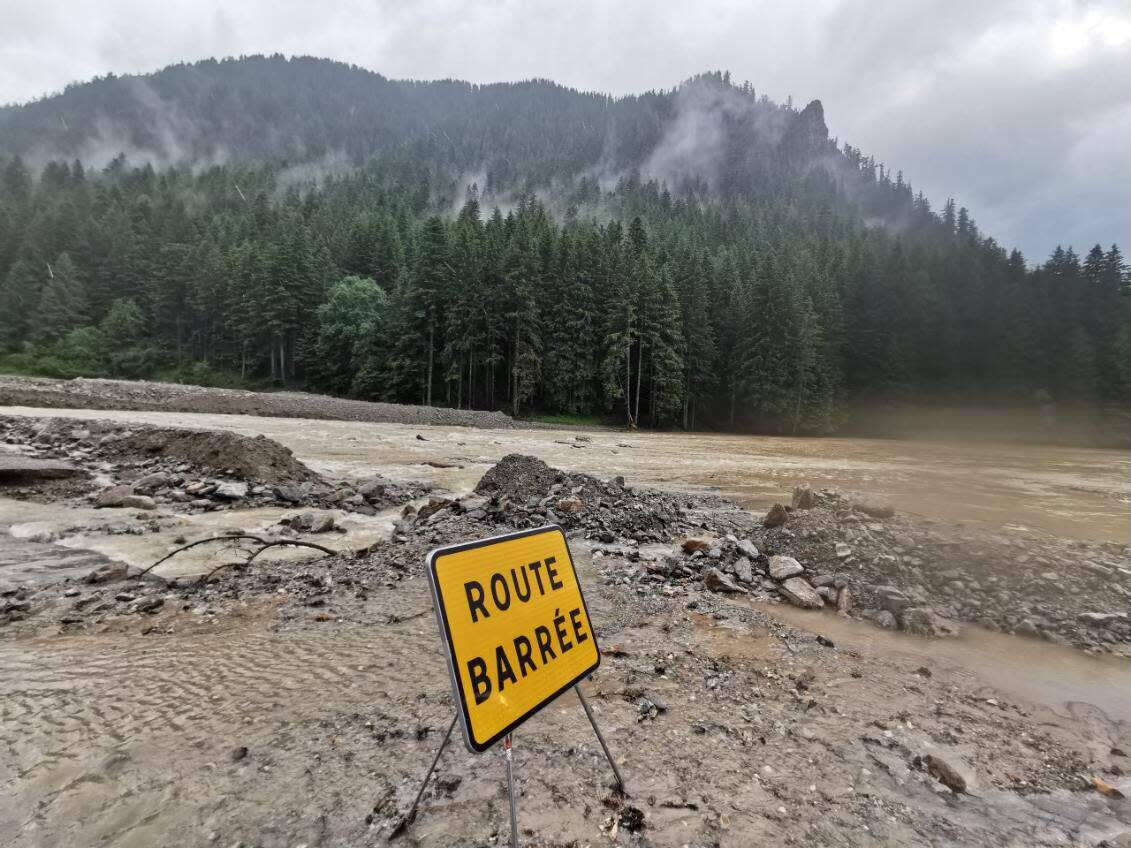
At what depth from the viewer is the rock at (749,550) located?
792cm

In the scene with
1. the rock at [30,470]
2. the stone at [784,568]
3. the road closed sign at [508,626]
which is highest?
the road closed sign at [508,626]

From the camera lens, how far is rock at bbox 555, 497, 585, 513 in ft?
33.3

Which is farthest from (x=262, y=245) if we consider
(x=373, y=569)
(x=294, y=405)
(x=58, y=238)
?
(x=373, y=569)

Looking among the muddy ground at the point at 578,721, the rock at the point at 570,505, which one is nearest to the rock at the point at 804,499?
the muddy ground at the point at 578,721

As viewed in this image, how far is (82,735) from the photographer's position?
3496 millimetres

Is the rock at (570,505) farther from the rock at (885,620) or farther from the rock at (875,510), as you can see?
the rock at (885,620)

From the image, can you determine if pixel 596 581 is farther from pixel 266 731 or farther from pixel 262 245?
pixel 262 245

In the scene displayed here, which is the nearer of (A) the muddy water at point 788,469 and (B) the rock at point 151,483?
(B) the rock at point 151,483

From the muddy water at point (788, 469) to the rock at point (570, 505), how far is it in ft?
14.9

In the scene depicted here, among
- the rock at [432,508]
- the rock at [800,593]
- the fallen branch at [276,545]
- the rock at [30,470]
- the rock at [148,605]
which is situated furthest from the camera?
the rock at [30,470]

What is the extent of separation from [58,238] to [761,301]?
91.1 meters

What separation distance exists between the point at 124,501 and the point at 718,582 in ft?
36.0

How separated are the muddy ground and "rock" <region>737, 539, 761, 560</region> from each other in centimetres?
58

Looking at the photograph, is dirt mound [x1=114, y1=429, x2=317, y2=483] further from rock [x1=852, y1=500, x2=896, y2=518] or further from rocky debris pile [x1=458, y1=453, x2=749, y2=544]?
rock [x1=852, y1=500, x2=896, y2=518]
